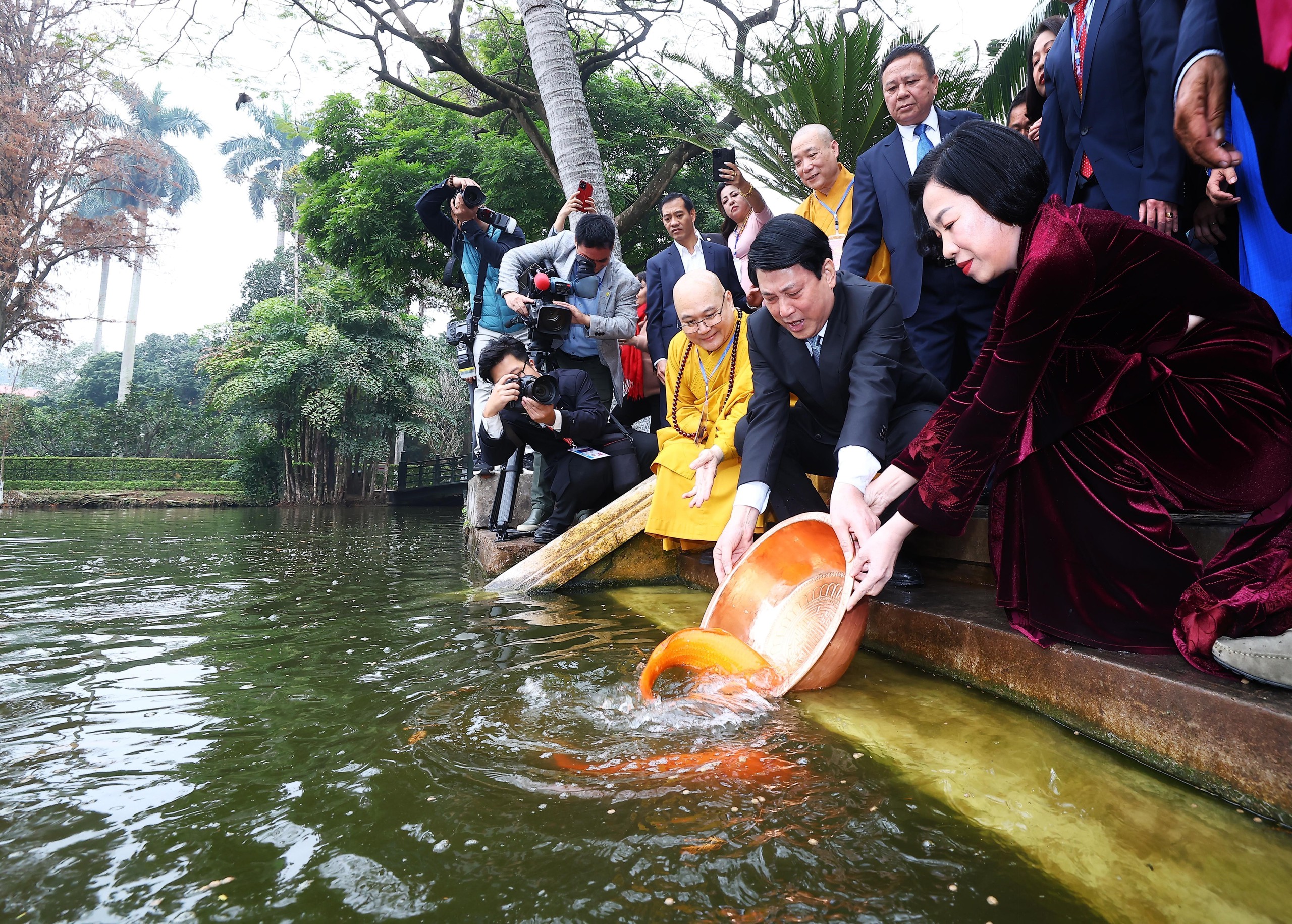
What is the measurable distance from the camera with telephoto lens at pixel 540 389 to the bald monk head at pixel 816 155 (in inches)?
70.6

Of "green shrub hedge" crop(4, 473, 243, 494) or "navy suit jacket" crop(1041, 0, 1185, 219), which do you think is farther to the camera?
"green shrub hedge" crop(4, 473, 243, 494)

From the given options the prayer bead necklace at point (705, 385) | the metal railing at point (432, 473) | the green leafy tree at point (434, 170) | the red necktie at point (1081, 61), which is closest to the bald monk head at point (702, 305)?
the prayer bead necklace at point (705, 385)

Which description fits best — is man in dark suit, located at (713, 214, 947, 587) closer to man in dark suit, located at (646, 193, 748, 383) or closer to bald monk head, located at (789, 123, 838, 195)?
bald monk head, located at (789, 123, 838, 195)

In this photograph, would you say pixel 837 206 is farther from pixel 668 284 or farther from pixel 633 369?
pixel 633 369

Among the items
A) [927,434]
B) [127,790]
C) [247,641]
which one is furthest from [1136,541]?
[247,641]

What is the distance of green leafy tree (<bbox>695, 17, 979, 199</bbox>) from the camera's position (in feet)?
24.1

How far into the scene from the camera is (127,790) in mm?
1534

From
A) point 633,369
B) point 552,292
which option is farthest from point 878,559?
point 633,369

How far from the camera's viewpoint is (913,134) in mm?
3516

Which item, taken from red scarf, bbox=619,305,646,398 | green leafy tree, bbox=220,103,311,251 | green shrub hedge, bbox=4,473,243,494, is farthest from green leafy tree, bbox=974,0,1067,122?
green leafy tree, bbox=220,103,311,251

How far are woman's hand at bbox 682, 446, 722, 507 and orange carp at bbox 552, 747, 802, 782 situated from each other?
1.47 meters

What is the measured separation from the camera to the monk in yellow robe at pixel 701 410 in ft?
11.6

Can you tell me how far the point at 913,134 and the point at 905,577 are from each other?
82.1 inches

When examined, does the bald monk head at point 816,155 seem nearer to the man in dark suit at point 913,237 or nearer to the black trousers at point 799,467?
the man in dark suit at point 913,237
